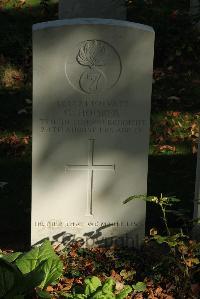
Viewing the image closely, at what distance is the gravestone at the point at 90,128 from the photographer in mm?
4785

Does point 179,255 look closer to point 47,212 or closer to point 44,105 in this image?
point 47,212

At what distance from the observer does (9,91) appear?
9211 millimetres

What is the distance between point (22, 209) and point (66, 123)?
1505 millimetres

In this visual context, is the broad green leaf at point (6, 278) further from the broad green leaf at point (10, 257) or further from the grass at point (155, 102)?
the grass at point (155, 102)

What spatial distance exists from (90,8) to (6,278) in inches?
295

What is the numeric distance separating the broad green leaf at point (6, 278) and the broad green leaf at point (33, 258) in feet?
0.83

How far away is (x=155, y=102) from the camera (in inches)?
345

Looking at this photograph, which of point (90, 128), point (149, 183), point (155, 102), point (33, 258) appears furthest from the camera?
point (155, 102)

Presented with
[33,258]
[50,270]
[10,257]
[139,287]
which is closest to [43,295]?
[50,270]

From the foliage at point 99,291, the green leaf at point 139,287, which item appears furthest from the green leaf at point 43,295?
the green leaf at point 139,287

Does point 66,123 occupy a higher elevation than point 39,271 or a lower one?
higher

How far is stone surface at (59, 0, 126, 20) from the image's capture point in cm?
1065

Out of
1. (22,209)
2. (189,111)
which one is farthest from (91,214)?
(189,111)

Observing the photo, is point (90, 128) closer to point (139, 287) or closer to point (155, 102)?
Answer: point (139, 287)
